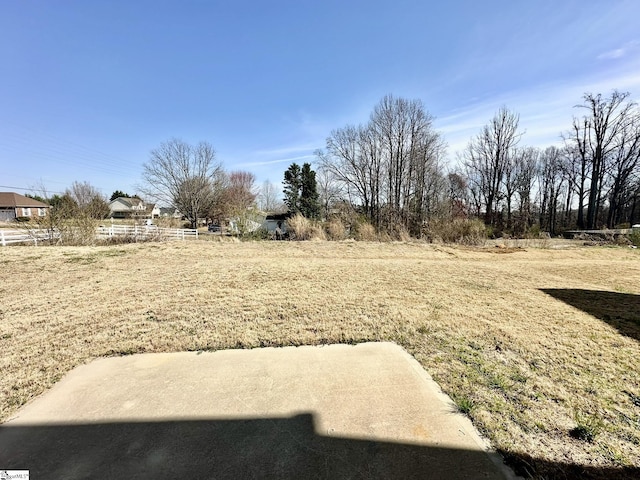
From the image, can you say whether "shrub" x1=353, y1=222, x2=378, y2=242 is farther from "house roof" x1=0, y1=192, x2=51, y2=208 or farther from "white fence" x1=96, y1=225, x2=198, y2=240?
"house roof" x1=0, y1=192, x2=51, y2=208

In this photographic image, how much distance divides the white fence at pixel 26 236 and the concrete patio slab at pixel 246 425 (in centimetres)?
1099

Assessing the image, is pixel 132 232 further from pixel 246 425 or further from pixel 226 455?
pixel 226 455

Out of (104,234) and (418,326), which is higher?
(104,234)

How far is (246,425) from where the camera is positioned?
5.58 ft

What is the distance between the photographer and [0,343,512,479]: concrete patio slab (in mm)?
1416

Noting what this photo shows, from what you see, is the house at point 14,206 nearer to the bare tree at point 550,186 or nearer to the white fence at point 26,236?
the white fence at point 26,236

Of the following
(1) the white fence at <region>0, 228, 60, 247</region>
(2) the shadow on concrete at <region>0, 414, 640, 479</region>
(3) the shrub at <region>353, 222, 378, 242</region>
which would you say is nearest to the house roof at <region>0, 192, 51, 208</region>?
(1) the white fence at <region>0, 228, 60, 247</region>

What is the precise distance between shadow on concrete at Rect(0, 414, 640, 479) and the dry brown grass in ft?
1.15

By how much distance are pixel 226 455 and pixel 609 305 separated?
5.71 m

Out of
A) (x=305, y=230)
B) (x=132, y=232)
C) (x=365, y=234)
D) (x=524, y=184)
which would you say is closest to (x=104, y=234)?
(x=132, y=232)

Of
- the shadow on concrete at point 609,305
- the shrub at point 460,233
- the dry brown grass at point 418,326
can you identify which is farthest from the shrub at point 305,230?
the shadow on concrete at point 609,305

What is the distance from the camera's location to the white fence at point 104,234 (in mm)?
9641

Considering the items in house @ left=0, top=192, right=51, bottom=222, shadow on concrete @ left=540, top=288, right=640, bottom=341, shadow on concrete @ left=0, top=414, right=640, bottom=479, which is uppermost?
house @ left=0, top=192, right=51, bottom=222

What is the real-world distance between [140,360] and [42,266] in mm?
6014
